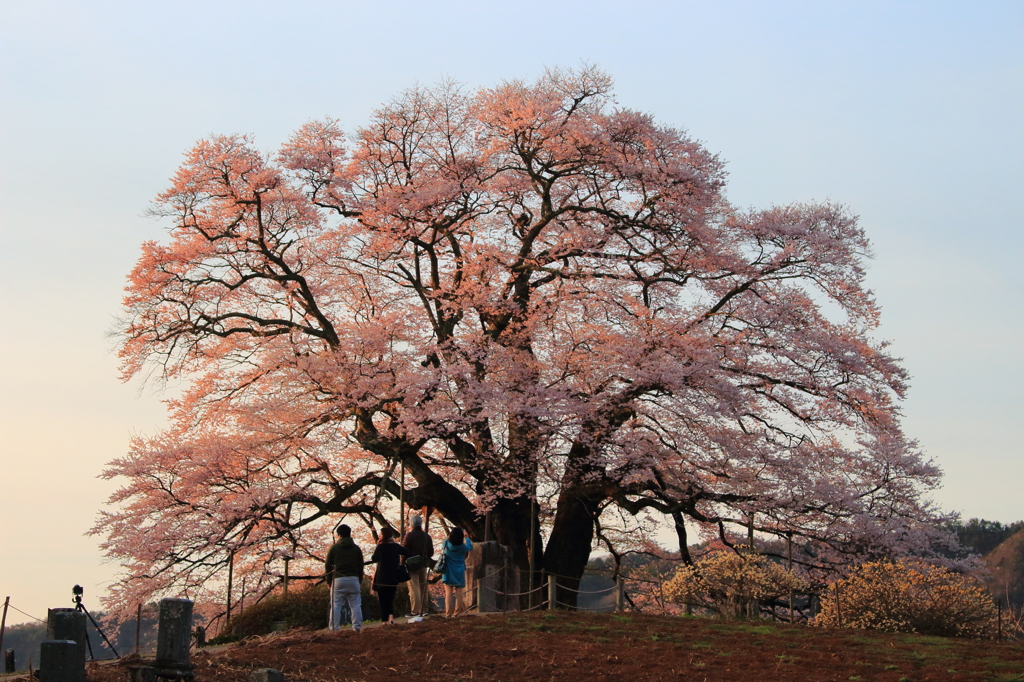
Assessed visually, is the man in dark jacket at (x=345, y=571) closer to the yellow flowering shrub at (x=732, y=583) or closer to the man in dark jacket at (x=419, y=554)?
the man in dark jacket at (x=419, y=554)

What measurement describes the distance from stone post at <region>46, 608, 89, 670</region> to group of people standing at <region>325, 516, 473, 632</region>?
17.5ft

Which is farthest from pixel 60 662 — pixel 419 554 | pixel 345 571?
pixel 419 554

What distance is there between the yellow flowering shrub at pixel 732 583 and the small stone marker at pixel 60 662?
490 inches

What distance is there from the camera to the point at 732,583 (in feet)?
63.3

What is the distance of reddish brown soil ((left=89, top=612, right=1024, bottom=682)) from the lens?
39.3 feet

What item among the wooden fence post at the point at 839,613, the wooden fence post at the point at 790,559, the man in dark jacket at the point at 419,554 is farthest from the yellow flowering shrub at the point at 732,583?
the man in dark jacket at the point at 419,554

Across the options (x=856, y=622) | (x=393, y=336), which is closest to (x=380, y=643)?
(x=856, y=622)

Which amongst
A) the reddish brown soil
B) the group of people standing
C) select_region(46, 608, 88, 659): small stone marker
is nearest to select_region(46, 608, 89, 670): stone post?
select_region(46, 608, 88, 659): small stone marker

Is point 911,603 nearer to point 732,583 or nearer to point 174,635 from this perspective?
point 732,583

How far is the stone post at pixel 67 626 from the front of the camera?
10.2 metres

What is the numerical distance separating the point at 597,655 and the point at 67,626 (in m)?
6.50

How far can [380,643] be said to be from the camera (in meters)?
13.8

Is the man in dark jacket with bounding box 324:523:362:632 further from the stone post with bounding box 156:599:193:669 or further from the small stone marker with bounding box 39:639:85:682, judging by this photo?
the small stone marker with bounding box 39:639:85:682

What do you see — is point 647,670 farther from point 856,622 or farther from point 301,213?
point 301,213
